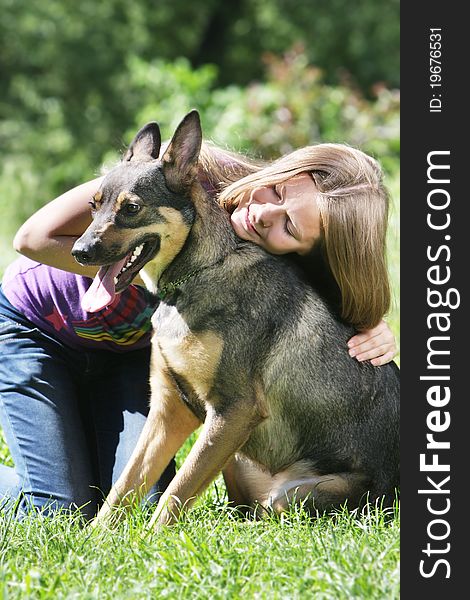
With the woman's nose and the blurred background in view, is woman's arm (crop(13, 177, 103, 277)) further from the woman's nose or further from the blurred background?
the blurred background

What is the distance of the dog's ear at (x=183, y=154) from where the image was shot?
3734mm

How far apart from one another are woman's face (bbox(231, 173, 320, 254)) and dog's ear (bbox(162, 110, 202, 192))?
34 centimetres

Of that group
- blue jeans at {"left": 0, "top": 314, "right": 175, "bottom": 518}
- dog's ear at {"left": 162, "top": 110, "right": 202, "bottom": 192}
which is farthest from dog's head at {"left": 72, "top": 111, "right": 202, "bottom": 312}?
blue jeans at {"left": 0, "top": 314, "right": 175, "bottom": 518}

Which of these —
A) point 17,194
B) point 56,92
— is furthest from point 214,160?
→ point 56,92

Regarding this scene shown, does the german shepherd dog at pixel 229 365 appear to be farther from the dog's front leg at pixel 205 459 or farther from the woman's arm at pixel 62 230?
the woman's arm at pixel 62 230

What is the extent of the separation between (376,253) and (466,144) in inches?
29.1

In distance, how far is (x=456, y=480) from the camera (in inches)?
133

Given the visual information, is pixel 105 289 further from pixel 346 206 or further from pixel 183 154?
pixel 346 206

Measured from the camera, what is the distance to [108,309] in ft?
14.2

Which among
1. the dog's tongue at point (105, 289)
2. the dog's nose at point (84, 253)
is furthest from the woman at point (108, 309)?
the dog's nose at point (84, 253)

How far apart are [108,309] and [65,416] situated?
0.61 m

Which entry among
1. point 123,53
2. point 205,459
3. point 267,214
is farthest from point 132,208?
point 123,53

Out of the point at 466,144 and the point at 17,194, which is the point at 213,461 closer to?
the point at 466,144

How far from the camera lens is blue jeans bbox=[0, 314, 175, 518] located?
4328mm
